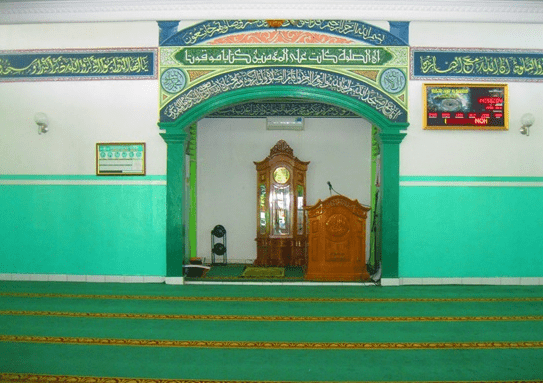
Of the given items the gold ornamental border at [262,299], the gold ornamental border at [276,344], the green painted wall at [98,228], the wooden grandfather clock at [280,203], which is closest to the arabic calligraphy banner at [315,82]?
the green painted wall at [98,228]

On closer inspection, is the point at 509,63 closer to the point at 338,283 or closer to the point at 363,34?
the point at 363,34

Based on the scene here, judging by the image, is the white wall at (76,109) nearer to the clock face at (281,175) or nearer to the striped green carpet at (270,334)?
the striped green carpet at (270,334)

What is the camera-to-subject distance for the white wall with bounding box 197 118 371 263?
7684 mm

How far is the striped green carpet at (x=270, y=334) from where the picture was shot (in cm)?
283

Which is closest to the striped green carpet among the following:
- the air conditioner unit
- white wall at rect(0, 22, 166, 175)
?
white wall at rect(0, 22, 166, 175)

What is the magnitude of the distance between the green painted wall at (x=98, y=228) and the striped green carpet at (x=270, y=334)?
38cm

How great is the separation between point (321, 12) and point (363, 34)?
524 millimetres


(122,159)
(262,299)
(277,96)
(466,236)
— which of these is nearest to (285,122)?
(277,96)

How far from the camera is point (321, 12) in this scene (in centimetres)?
527

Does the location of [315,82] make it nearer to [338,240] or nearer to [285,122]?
[338,240]

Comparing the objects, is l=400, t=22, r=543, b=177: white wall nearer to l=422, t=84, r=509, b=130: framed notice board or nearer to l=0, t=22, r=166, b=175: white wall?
l=422, t=84, r=509, b=130: framed notice board

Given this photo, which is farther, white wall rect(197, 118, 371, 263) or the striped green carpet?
white wall rect(197, 118, 371, 263)

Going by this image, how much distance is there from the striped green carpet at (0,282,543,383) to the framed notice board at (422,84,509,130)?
5.89ft

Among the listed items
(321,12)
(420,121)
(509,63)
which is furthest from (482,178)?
(321,12)
